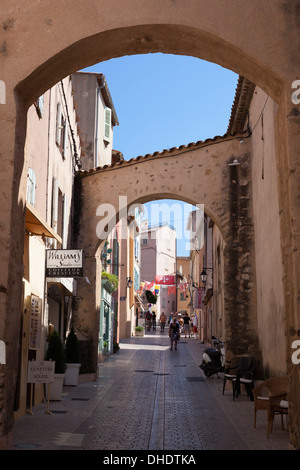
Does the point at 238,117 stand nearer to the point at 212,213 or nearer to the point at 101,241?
the point at 212,213

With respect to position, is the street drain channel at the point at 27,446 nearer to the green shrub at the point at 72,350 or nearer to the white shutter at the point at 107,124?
the green shrub at the point at 72,350

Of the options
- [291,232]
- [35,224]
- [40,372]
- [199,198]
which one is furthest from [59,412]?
[199,198]

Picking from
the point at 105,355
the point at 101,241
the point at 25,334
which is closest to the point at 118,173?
the point at 101,241

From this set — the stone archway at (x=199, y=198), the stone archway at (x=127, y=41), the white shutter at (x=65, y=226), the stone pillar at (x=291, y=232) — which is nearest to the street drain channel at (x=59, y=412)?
the stone archway at (x=127, y=41)

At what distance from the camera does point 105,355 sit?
849 inches

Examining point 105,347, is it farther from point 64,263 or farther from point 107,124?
point 64,263

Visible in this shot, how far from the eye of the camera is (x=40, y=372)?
9578 millimetres

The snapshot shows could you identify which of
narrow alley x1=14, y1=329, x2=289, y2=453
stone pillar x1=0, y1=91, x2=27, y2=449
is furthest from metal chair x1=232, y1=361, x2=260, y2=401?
stone pillar x1=0, y1=91, x2=27, y2=449

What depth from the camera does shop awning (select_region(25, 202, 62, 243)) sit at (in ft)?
27.1

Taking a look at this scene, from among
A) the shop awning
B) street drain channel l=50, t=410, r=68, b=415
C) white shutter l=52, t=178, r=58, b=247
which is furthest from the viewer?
white shutter l=52, t=178, r=58, b=247

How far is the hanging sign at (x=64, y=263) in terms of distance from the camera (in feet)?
37.7

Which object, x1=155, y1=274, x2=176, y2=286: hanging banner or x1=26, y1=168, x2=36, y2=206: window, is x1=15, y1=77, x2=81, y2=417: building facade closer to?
x1=26, y1=168, x2=36, y2=206: window

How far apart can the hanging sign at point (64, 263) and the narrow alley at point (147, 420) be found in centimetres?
257

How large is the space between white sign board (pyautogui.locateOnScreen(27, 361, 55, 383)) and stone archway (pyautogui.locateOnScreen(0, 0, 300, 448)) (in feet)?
10.7
